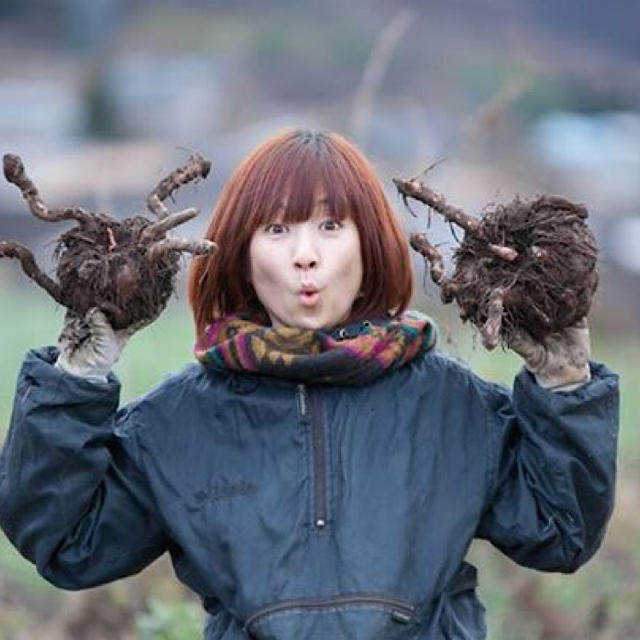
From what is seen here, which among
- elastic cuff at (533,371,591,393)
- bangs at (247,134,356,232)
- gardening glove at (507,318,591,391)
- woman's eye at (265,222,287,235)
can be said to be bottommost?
elastic cuff at (533,371,591,393)

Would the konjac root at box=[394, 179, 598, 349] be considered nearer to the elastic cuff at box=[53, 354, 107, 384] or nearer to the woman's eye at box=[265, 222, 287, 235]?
the woman's eye at box=[265, 222, 287, 235]

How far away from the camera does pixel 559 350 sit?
389cm

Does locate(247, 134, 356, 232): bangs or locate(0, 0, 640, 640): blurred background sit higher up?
locate(247, 134, 356, 232): bangs

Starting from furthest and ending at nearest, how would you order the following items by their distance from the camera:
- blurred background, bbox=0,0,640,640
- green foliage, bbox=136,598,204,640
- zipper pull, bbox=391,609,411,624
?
blurred background, bbox=0,0,640,640 → green foliage, bbox=136,598,204,640 → zipper pull, bbox=391,609,411,624

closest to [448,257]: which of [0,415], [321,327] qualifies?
[321,327]

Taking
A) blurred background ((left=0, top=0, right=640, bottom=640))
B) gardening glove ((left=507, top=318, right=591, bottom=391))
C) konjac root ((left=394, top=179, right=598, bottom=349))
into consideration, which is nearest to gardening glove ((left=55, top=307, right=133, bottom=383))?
blurred background ((left=0, top=0, right=640, bottom=640))

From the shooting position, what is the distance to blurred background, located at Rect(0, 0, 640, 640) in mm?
6477

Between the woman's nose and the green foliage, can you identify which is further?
the green foliage

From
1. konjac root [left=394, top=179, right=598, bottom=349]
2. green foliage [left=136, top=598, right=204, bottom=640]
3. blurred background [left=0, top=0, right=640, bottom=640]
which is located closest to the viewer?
konjac root [left=394, top=179, right=598, bottom=349]

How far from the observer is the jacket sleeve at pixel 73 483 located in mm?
3881

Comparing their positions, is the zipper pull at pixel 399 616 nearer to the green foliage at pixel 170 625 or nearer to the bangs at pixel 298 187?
the bangs at pixel 298 187

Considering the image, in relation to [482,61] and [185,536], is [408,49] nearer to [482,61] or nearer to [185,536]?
[482,61]

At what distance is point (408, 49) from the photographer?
35.3 meters

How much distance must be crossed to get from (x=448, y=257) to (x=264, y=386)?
17.8 inches
